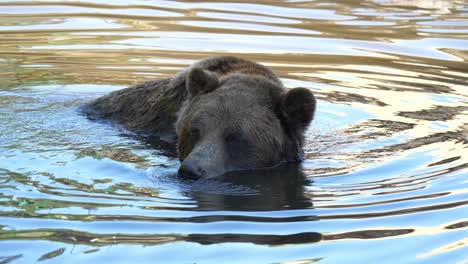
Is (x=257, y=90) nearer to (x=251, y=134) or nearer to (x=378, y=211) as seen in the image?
(x=251, y=134)

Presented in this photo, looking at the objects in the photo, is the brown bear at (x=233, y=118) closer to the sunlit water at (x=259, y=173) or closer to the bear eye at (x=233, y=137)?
the bear eye at (x=233, y=137)

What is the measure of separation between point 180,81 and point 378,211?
11.2 feet

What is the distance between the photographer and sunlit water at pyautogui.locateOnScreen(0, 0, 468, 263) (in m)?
6.30

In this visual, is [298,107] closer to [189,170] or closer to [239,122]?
[239,122]

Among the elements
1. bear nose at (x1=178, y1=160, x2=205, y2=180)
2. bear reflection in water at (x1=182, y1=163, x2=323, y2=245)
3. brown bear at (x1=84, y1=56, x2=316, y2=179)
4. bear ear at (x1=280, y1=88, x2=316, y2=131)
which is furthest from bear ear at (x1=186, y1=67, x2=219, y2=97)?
bear nose at (x1=178, y1=160, x2=205, y2=180)

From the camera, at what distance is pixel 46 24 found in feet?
57.2

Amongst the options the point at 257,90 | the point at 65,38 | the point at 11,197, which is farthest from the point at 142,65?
the point at 11,197

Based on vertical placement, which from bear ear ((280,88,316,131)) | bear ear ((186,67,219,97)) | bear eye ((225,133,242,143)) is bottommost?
bear eye ((225,133,242,143))

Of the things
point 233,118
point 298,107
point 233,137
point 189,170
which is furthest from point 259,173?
point 189,170

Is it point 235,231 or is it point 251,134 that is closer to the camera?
point 235,231

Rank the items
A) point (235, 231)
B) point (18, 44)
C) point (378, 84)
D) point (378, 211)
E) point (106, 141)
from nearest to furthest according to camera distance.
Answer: point (235, 231), point (378, 211), point (106, 141), point (378, 84), point (18, 44)

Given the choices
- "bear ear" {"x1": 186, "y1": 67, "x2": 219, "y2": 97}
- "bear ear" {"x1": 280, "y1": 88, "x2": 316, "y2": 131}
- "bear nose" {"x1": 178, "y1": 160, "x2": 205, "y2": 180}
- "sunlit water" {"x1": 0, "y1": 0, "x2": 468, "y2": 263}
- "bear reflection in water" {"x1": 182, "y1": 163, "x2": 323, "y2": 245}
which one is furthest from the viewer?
"bear ear" {"x1": 186, "y1": 67, "x2": 219, "y2": 97}

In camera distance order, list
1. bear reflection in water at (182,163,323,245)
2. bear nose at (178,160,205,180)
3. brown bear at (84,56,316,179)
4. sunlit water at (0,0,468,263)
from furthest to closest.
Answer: brown bear at (84,56,316,179) < bear nose at (178,160,205,180) < bear reflection in water at (182,163,323,245) < sunlit water at (0,0,468,263)

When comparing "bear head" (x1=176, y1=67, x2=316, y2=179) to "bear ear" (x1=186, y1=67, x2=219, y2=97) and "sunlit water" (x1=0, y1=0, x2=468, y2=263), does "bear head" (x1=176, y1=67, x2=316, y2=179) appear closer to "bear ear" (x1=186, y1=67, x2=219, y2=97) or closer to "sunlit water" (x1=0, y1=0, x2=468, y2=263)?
"bear ear" (x1=186, y1=67, x2=219, y2=97)
